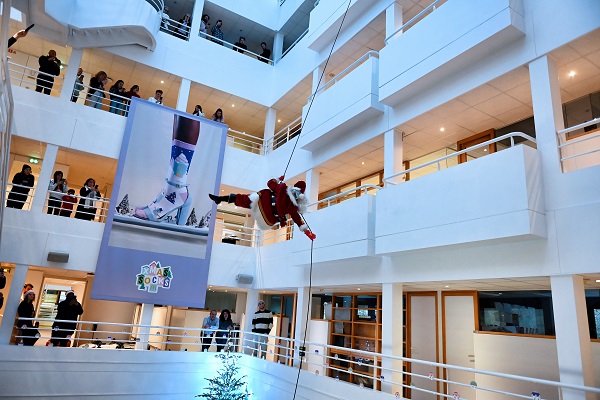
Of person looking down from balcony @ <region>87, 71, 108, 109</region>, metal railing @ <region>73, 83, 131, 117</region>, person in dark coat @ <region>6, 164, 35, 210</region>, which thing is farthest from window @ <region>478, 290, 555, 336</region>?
person looking down from balcony @ <region>87, 71, 108, 109</region>

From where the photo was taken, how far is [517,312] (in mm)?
7000

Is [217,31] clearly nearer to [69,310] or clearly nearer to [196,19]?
[196,19]

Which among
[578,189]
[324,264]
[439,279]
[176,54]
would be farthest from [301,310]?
[176,54]

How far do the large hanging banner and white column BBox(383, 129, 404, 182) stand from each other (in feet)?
16.1

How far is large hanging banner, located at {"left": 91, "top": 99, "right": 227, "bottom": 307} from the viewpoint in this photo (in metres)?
9.53

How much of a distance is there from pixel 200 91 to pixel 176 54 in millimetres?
1307

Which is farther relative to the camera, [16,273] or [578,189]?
[16,273]

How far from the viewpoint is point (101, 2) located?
10211 mm

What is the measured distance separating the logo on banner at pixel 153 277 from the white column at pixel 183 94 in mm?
4475

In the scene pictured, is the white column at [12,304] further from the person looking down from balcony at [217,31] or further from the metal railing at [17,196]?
the person looking down from balcony at [217,31]

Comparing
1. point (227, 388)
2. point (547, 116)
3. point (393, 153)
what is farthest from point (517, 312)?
point (227, 388)

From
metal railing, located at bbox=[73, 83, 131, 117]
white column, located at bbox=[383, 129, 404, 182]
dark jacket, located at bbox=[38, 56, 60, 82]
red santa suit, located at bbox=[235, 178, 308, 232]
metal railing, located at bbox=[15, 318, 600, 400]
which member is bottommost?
metal railing, located at bbox=[15, 318, 600, 400]

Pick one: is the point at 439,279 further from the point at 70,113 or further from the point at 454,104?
the point at 70,113

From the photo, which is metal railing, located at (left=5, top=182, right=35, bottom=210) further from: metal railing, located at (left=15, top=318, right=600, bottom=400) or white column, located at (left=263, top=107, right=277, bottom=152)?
white column, located at (left=263, top=107, right=277, bottom=152)
